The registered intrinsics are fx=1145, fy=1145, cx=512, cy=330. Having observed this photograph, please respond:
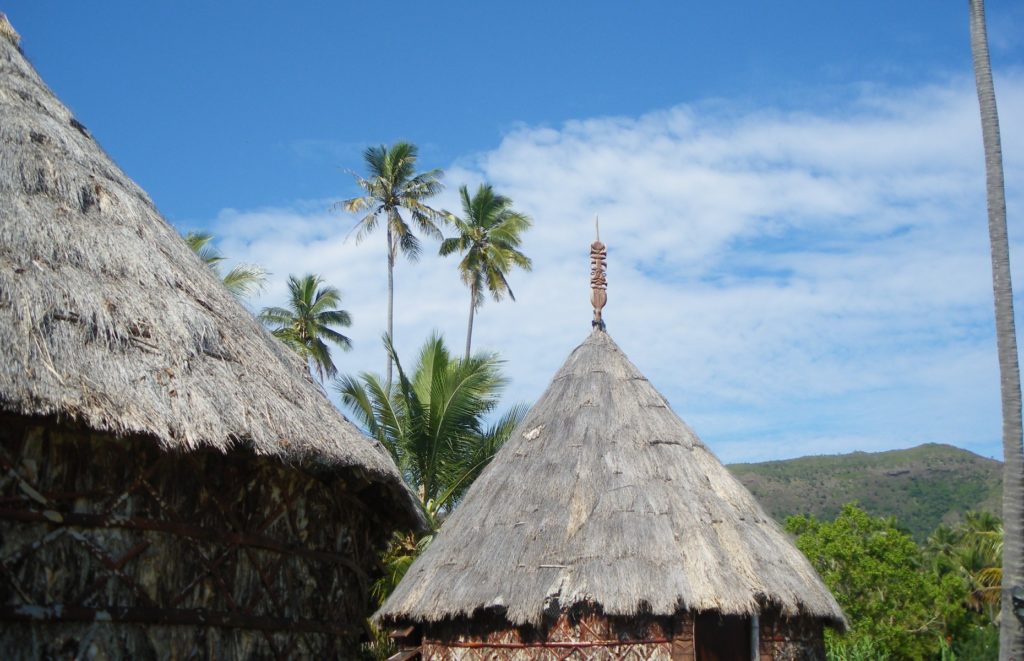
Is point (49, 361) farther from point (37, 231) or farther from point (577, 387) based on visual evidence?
point (577, 387)

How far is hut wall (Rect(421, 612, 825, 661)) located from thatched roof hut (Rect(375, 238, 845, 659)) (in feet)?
0.05

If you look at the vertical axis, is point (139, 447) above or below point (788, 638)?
above

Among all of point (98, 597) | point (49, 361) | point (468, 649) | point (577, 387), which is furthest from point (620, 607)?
point (49, 361)

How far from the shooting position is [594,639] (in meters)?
11.3

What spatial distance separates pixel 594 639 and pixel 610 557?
2.68ft

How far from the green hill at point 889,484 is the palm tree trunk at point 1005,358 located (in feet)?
214

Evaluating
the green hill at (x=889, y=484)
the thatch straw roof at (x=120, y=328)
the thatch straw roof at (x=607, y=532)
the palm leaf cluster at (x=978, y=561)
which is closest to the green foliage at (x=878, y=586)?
the palm leaf cluster at (x=978, y=561)

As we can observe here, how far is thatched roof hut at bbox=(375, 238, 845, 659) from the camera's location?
37.1 ft

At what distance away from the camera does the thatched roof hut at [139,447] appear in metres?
6.39

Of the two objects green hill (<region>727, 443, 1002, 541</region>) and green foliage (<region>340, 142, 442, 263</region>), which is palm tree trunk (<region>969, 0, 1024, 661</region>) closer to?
green foliage (<region>340, 142, 442, 263</region>)

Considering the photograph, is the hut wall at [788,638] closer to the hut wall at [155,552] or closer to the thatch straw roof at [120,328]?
the thatch straw roof at [120,328]

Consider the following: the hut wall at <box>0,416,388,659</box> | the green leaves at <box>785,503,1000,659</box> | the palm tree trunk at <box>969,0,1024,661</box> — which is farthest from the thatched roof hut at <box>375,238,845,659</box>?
the green leaves at <box>785,503,1000,659</box>

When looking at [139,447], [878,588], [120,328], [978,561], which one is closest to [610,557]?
[139,447]

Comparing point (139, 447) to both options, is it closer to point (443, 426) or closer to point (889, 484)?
point (443, 426)
